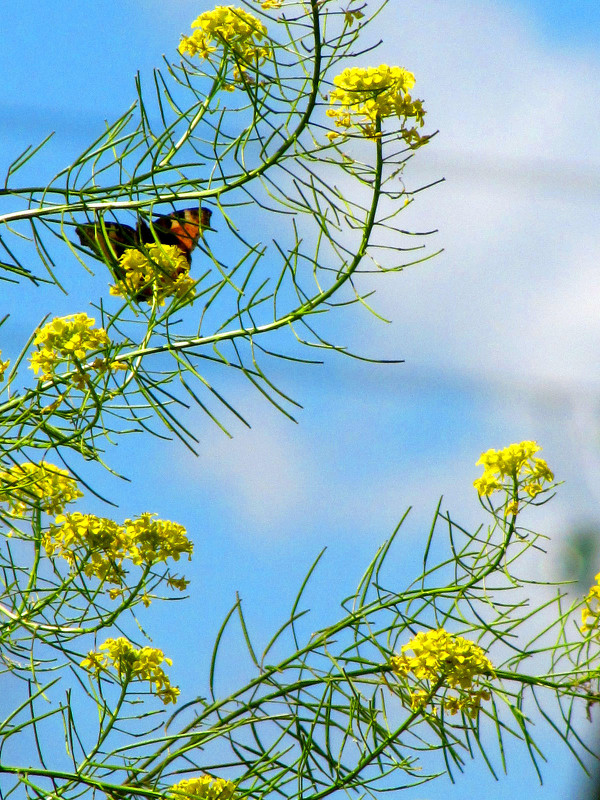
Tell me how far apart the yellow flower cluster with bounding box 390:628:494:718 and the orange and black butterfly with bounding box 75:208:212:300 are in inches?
27.6

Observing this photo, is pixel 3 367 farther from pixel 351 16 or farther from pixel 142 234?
pixel 351 16

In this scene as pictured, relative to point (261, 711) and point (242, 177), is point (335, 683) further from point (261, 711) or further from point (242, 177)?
point (242, 177)

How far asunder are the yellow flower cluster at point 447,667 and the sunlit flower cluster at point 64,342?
2.07 feet

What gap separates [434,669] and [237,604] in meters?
0.32

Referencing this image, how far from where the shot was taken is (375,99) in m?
1.39

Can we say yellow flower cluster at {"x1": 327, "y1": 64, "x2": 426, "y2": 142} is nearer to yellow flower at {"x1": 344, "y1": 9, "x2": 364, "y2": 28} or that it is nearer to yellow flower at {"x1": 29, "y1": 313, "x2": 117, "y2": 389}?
yellow flower at {"x1": 344, "y1": 9, "x2": 364, "y2": 28}

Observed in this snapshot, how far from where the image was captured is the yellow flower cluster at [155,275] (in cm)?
146

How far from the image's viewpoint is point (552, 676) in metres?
1.49

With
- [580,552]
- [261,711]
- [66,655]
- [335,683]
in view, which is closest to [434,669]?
[335,683]

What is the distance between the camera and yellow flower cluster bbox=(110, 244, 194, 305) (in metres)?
1.46

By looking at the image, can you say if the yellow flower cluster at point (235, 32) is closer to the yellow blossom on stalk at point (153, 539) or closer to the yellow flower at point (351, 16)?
the yellow flower at point (351, 16)

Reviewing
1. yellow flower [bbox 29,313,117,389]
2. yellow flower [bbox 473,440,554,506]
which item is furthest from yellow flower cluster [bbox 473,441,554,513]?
yellow flower [bbox 29,313,117,389]

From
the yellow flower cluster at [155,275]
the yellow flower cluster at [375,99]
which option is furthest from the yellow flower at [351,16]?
the yellow flower cluster at [155,275]

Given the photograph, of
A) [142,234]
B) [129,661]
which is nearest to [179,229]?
[142,234]
